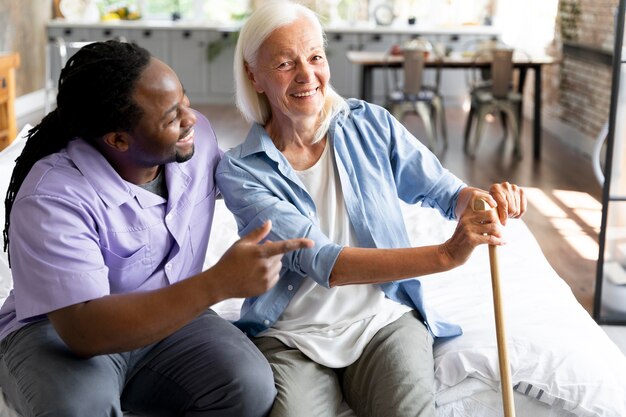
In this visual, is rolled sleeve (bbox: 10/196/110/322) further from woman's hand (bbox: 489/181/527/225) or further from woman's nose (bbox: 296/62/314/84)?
woman's hand (bbox: 489/181/527/225)

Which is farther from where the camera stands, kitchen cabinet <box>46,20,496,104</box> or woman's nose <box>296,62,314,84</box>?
kitchen cabinet <box>46,20,496,104</box>

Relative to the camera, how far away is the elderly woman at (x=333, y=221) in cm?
174

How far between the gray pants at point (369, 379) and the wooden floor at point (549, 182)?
1854 millimetres

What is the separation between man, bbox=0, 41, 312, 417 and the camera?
4.97ft

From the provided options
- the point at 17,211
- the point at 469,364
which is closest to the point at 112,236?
the point at 17,211

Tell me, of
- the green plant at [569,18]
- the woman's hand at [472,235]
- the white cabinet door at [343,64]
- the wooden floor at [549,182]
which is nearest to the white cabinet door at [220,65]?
the wooden floor at [549,182]

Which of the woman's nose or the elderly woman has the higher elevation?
the woman's nose

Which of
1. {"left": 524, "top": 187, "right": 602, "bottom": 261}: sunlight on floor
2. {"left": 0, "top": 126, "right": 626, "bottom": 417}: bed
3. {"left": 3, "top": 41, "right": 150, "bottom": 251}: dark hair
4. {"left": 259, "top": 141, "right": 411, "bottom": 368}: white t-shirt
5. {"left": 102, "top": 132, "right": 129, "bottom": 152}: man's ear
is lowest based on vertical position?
{"left": 524, "top": 187, "right": 602, "bottom": 261}: sunlight on floor

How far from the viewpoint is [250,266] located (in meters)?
1.45

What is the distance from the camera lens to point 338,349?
185 centimetres

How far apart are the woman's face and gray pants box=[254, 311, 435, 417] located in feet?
1.62

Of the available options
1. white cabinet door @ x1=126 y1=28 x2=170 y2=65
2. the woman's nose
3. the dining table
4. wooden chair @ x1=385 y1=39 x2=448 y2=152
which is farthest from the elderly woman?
white cabinet door @ x1=126 y1=28 x2=170 y2=65

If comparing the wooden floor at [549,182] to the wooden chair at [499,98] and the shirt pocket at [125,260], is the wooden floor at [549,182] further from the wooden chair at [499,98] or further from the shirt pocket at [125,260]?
the shirt pocket at [125,260]

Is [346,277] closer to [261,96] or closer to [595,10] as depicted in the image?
[261,96]
